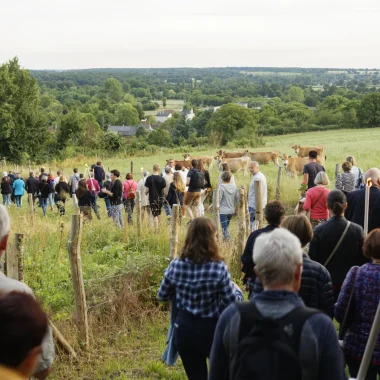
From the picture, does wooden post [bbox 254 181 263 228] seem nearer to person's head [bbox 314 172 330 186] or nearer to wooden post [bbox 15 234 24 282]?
person's head [bbox 314 172 330 186]

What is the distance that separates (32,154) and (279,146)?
21.5m

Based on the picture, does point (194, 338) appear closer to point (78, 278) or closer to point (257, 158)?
point (78, 278)

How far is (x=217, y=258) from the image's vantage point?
4.16 meters

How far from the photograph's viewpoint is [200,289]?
4137 mm

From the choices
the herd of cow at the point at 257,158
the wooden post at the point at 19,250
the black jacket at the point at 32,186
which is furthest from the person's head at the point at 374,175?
the black jacket at the point at 32,186

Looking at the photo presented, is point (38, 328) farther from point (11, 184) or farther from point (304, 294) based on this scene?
point (11, 184)

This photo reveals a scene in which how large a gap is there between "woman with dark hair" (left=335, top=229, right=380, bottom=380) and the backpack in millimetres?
8864

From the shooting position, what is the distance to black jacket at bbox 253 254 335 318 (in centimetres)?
410

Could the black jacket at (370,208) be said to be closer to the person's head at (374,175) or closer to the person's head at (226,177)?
the person's head at (374,175)

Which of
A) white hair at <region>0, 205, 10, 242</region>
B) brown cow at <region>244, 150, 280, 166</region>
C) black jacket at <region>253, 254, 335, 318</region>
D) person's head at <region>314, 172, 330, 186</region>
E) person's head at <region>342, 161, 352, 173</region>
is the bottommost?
brown cow at <region>244, 150, 280, 166</region>

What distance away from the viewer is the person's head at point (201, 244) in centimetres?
414

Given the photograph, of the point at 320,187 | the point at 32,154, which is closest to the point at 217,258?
the point at 320,187

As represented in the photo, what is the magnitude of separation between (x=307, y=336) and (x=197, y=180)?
10.3m

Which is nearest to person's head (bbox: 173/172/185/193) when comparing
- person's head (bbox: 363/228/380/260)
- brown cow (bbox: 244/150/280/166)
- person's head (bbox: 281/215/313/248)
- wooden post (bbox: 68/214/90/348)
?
wooden post (bbox: 68/214/90/348)
